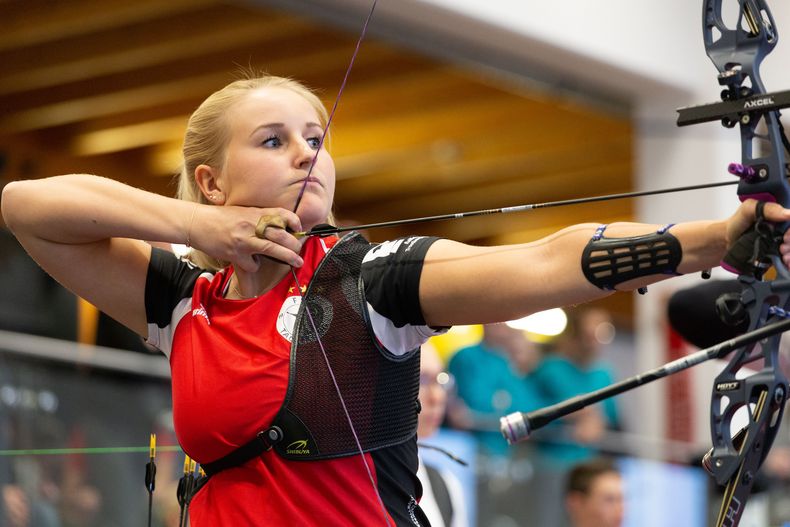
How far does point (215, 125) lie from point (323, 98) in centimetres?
473

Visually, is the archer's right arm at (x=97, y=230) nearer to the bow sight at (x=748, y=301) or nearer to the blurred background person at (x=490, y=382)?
the bow sight at (x=748, y=301)

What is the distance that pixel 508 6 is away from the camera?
199 inches

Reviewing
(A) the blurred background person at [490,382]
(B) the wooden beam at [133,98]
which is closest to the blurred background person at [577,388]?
(A) the blurred background person at [490,382]

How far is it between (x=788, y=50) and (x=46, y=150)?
188 inches

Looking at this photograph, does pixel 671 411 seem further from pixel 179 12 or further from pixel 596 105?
pixel 179 12

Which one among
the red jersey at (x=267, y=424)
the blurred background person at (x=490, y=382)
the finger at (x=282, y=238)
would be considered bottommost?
the blurred background person at (x=490, y=382)

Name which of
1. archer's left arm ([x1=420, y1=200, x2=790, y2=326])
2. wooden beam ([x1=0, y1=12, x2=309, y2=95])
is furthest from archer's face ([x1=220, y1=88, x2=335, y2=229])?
wooden beam ([x1=0, y1=12, x2=309, y2=95])

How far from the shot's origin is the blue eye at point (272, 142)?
1820mm

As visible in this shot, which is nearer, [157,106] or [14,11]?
[14,11]

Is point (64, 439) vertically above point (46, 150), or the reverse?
point (46, 150)

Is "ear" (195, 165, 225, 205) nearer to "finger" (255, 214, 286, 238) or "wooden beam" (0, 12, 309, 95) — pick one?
"finger" (255, 214, 286, 238)

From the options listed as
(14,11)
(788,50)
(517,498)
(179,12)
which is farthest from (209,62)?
(788,50)

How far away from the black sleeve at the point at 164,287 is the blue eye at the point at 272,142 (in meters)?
0.25

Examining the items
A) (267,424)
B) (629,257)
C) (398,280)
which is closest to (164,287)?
(267,424)
